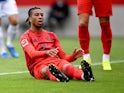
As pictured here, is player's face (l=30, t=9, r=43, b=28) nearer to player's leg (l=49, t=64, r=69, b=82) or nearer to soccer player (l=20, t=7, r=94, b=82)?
soccer player (l=20, t=7, r=94, b=82)

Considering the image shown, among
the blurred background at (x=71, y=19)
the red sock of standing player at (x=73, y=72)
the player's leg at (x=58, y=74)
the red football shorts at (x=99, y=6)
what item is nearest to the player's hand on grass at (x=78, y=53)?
the red sock of standing player at (x=73, y=72)

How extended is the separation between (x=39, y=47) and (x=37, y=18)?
405 mm

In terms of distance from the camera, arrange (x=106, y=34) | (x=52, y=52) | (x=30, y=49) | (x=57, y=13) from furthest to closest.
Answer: (x=57, y=13) → (x=106, y=34) → (x=30, y=49) → (x=52, y=52)

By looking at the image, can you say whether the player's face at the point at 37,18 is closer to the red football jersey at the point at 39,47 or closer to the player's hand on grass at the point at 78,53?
the red football jersey at the point at 39,47

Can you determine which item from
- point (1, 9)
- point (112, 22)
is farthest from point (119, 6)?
point (1, 9)

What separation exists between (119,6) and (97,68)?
1111 cm

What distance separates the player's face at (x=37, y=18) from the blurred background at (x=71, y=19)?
484 inches

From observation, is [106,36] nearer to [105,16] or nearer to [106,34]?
[106,34]

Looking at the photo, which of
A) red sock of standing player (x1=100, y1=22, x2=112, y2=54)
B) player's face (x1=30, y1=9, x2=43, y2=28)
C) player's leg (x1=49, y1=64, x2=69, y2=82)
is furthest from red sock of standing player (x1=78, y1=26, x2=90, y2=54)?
player's leg (x1=49, y1=64, x2=69, y2=82)

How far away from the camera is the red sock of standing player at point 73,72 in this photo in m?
8.33

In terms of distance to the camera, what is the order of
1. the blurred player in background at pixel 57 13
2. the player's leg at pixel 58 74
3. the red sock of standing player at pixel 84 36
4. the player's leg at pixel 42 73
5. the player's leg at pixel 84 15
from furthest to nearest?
the blurred player in background at pixel 57 13, the red sock of standing player at pixel 84 36, the player's leg at pixel 84 15, the player's leg at pixel 42 73, the player's leg at pixel 58 74

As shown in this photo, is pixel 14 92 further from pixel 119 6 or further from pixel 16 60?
pixel 119 6

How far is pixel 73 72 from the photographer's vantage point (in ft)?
27.5

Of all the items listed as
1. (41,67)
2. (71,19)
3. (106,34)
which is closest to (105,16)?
(106,34)
